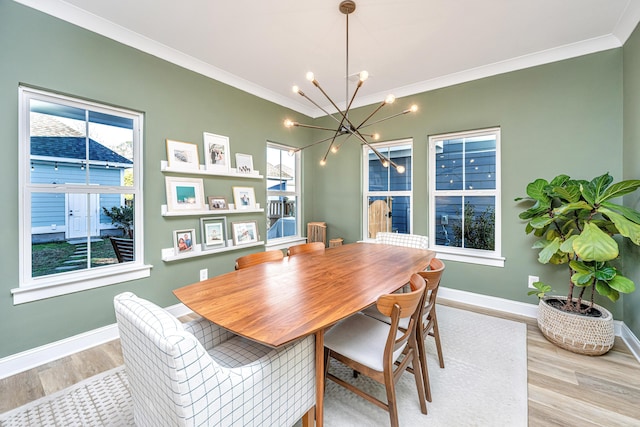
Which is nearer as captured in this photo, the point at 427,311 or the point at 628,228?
the point at 427,311

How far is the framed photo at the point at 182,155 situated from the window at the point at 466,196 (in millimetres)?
2930

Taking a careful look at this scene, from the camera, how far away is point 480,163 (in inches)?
128

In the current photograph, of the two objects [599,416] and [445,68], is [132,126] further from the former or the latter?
[599,416]

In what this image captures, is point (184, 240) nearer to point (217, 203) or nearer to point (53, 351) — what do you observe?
point (217, 203)

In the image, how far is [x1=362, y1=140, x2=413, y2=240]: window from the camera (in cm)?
378

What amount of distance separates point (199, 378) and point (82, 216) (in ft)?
7.46

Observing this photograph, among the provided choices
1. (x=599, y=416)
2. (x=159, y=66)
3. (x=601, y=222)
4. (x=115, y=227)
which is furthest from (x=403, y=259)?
(x=159, y=66)

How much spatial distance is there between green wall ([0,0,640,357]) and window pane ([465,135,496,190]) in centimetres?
17

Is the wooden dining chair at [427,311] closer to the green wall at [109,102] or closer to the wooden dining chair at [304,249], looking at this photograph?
the wooden dining chair at [304,249]

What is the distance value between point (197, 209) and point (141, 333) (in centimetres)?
227

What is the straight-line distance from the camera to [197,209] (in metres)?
2.97

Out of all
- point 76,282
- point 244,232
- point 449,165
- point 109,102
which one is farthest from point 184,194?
point 449,165

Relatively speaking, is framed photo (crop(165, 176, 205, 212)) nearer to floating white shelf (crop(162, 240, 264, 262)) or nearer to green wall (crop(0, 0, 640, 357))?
green wall (crop(0, 0, 640, 357))

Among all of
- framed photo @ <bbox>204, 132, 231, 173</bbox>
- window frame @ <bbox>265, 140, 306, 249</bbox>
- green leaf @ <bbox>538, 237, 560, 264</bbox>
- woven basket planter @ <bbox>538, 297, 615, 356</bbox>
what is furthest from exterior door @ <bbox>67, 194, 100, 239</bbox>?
woven basket planter @ <bbox>538, 297, 615, 356</bbox>
